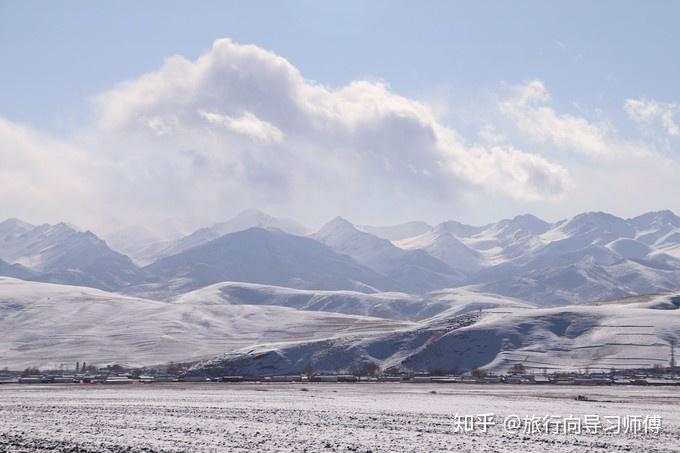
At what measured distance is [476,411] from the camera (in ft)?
205

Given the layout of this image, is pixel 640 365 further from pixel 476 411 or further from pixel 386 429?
pixel 386 429

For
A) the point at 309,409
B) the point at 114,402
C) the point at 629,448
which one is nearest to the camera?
the point at 629,448

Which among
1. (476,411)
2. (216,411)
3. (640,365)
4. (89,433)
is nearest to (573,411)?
(476,411)

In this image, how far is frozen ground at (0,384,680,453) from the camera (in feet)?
139

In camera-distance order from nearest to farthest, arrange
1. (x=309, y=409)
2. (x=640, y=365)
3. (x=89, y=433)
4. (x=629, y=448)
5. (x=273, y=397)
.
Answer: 1. (x=629, y=448)
2. (x=89, y=433)
3. (x=309, y=409)
4. (x=273, y=397)
5. (x=640, y=365)

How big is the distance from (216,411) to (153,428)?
44.6 feet

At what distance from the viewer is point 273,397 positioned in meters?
84.8

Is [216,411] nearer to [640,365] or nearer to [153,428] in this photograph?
[153,428]

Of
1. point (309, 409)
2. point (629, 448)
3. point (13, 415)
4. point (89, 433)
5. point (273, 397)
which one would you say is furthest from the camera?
point (273, 397)

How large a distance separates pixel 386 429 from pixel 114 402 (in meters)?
35.6

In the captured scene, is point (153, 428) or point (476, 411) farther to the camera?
point (476, 411)

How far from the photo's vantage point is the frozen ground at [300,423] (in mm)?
42219

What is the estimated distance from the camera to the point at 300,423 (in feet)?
178

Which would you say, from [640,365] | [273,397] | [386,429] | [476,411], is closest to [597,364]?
[640,365]
